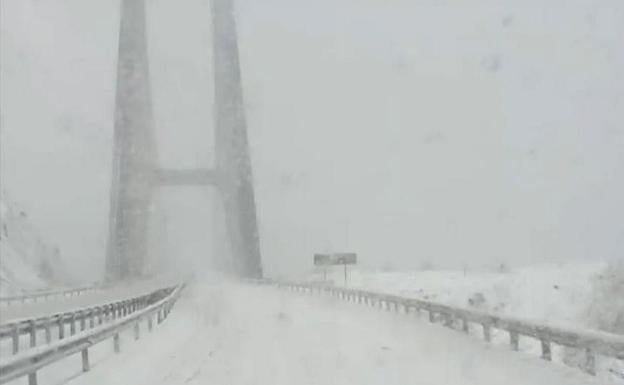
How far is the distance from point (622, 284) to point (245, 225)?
175 ft

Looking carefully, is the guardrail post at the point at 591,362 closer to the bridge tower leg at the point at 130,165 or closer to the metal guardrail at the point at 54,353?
the metal guardrail at the point at 54,353

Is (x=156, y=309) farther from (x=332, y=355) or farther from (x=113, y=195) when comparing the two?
(x=113, y=195)

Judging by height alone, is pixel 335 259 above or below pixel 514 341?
above

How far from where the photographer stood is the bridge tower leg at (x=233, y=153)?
3447 inches

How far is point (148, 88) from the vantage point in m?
93.3

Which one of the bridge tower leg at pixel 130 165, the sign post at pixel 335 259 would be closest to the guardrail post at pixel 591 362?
the sign post at pixel 335 259

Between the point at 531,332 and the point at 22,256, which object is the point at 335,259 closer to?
the point at 22,256

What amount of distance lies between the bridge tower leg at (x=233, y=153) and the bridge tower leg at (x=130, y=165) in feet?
19.5

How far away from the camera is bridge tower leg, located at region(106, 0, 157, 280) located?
8375 cm

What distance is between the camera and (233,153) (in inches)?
3482

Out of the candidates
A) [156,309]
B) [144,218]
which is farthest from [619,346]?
[144,218]

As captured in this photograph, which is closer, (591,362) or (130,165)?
(591,362)

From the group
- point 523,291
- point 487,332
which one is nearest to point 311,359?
point 487,332

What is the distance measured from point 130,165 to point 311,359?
70.8 m
